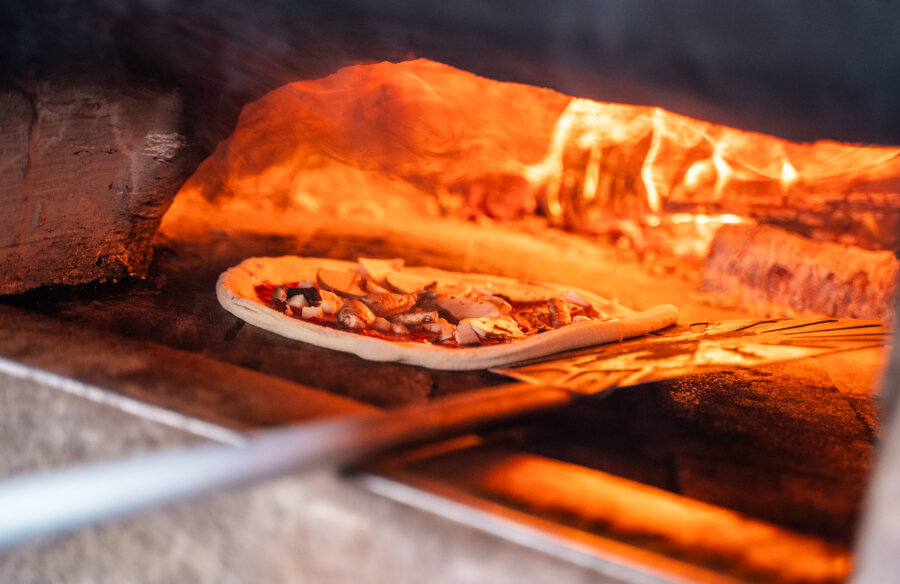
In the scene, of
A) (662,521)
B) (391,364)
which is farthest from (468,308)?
(662,521)

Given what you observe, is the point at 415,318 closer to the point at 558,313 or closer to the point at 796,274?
the point at 558,313

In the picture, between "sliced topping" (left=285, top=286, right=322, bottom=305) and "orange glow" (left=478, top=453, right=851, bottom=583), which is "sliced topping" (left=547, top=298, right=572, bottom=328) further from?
"orange glow" (left=478, top=453, right=851, bottom=583)

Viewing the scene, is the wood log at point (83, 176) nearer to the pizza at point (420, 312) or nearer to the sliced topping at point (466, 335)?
the pizza at point (420, 312)

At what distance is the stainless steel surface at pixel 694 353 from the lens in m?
1.45

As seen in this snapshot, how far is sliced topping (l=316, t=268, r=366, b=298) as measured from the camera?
222 cm

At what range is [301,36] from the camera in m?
1.99

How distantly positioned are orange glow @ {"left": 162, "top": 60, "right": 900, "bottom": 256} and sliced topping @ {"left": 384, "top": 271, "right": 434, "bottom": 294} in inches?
30.1

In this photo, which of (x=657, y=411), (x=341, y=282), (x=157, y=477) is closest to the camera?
(x=157, y=477)

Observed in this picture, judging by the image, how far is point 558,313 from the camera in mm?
2113

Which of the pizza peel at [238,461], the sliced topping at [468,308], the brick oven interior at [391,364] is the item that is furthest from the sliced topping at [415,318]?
the pizza peel at [238,461]

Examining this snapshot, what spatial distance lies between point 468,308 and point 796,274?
1.62 meters

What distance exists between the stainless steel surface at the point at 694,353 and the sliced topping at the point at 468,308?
39cm

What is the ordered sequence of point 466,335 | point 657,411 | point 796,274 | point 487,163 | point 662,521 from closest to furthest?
point 662,521 < point 657,411 < point 466,335 < point 796,274 < point 487,163

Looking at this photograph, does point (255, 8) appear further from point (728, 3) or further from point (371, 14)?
point (728, 3)
